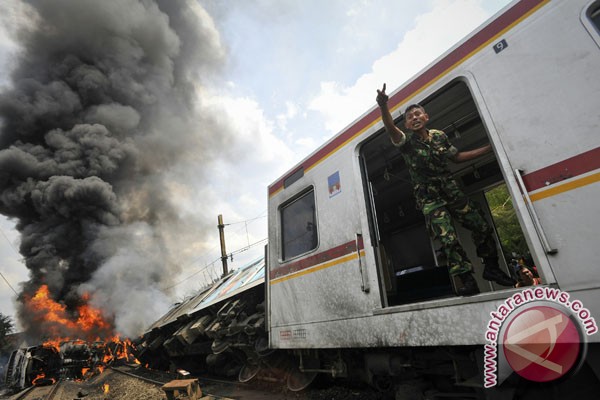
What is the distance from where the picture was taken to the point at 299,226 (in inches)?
149

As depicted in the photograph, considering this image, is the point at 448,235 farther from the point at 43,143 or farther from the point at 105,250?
the point at 43,143

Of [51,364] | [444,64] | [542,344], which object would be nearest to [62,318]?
[51,364]

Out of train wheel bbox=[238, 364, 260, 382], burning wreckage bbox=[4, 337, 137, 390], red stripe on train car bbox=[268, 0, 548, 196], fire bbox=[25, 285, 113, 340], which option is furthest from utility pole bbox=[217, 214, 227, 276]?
red stripe on train car bbox=[268, 0, 548, 196]

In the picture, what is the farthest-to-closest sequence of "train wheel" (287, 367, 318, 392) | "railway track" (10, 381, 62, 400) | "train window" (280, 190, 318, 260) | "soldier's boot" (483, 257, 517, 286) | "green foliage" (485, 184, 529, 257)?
1. "green foliage" (485, 184, 529, 257)
2. "railway track" (10, 381, 62, 400)
3. "train wheel" (287, 367, 318, 392)
4. "train window" (280, 190, 318, 260)
5. "soldier's boot" (483, 257, 517, 286)

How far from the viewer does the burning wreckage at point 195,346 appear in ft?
17.5

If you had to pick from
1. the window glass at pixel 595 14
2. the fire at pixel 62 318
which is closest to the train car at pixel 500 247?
the window glass at pixel 595 14

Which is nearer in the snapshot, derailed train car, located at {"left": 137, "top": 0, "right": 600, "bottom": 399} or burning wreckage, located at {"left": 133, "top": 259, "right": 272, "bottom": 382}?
derailed train car, located at {"left": 137, "top": 0, "right": 600, "bottom": 399}

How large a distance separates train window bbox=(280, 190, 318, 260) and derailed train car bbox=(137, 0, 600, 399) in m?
0.02

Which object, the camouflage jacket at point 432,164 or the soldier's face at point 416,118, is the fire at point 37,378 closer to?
the camouflage jacket at point 432,164

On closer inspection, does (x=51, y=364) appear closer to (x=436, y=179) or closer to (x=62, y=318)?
(x=62, y=318)

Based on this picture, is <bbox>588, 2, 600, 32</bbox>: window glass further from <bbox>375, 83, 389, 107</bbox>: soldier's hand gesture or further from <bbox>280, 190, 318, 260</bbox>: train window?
<bbox>280, 190, 318, 260</bbox>: train window

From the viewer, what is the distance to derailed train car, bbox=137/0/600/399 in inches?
60.9

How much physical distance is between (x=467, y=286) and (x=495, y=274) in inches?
23.8

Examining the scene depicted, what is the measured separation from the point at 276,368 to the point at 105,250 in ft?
88.6
